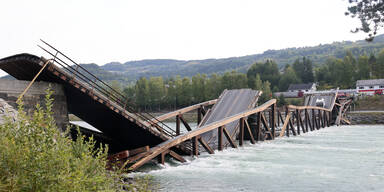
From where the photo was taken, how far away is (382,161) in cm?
1692

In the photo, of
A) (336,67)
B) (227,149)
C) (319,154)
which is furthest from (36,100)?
(336,67)

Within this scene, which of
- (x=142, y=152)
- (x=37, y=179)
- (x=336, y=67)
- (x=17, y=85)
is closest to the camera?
(x=37, y=179)

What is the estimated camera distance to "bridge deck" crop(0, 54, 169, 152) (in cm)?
1331

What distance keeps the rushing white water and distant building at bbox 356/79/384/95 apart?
88.8 meters

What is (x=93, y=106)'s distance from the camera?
596 inches

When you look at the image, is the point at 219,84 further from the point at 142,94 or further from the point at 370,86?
the point at 370,86

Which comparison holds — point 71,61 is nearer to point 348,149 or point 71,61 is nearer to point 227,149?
point 227,149

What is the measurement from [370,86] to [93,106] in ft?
336

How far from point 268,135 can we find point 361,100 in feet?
210

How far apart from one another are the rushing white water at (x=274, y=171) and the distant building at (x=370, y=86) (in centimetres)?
8882

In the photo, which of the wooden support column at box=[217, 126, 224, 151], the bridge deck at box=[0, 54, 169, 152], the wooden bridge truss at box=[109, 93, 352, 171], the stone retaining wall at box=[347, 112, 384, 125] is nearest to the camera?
the bridge deck at box=[0, 54, 169, 152]

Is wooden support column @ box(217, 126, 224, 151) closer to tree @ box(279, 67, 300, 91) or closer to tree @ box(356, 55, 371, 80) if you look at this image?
tree @ box(356, 55, 371, 80)

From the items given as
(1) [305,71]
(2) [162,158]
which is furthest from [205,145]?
(1) [305,71]

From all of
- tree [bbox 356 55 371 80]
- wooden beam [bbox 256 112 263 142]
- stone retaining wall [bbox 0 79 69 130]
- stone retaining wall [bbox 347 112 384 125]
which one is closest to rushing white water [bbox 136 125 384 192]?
wooden beam [bbox 256 112 263 142]
